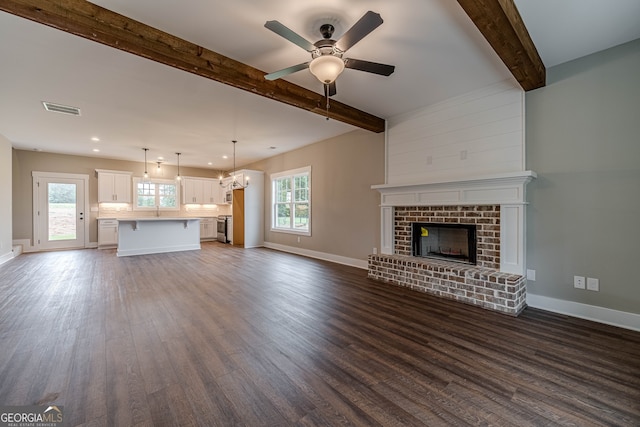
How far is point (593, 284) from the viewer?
2852 millimetres

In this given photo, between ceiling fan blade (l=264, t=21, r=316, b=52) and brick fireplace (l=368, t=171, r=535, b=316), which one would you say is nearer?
ceiling fan blade (l=264, t=21, r=316, b=52)

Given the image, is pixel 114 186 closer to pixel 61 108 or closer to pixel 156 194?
pixel 156 194

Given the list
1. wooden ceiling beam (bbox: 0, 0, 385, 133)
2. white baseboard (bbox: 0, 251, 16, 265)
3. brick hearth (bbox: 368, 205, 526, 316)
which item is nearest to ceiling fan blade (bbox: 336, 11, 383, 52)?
wooden ceiling beam (bbox: 0, 0, 385, 133)

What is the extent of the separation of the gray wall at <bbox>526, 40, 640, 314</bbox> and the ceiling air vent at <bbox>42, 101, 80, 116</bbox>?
20.9 feet

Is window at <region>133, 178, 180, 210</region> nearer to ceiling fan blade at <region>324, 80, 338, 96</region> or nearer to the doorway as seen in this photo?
the doorway

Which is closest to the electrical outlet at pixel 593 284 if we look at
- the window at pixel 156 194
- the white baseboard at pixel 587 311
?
the white baseboard at pixel 587 311

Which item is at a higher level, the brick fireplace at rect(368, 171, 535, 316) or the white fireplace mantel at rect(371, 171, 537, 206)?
the white fireplace mantel at rect(371, 171, 537, 206)

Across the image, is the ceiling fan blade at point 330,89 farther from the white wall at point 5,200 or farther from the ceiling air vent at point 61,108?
the white wall at point 5,200

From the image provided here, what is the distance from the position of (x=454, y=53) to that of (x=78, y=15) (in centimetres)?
330

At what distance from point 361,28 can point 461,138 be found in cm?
252

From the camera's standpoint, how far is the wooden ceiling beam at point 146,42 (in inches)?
79.0

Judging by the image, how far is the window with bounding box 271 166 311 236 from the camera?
22.3 ft

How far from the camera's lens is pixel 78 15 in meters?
2.10

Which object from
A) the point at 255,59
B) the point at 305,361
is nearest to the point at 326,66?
the point at 255,59
